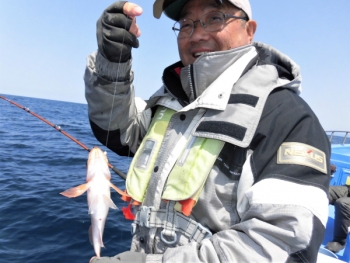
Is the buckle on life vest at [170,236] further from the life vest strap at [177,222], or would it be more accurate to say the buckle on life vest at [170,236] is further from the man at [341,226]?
the man at [341,226]

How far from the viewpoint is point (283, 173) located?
4.96 ft

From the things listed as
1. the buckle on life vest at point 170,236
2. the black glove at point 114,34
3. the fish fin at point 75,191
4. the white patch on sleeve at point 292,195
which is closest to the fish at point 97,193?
the fish fin at point 75,191

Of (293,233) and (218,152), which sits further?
(218,152)

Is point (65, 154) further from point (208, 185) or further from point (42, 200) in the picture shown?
point (208, 185)

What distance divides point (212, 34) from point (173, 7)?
51cm

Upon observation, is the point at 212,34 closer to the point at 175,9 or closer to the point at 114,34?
the point at 175,9

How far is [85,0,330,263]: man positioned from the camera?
4.75ft

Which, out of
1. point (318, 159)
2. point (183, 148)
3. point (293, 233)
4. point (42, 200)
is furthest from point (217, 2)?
point (42, 200)

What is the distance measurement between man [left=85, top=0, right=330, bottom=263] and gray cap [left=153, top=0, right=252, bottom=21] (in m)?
0.01

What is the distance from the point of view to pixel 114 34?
2.29 meters

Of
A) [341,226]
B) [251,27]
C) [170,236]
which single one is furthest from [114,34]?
[341,226]

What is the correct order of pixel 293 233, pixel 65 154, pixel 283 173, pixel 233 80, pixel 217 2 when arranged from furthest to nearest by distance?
pixel 65 154, pixel 217 2, pixel 233 80, pixel 283 173, pixel 293 233

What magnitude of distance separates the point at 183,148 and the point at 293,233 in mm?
977

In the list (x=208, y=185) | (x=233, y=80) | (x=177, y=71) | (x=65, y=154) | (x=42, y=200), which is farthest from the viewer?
(x=65, y=154)
